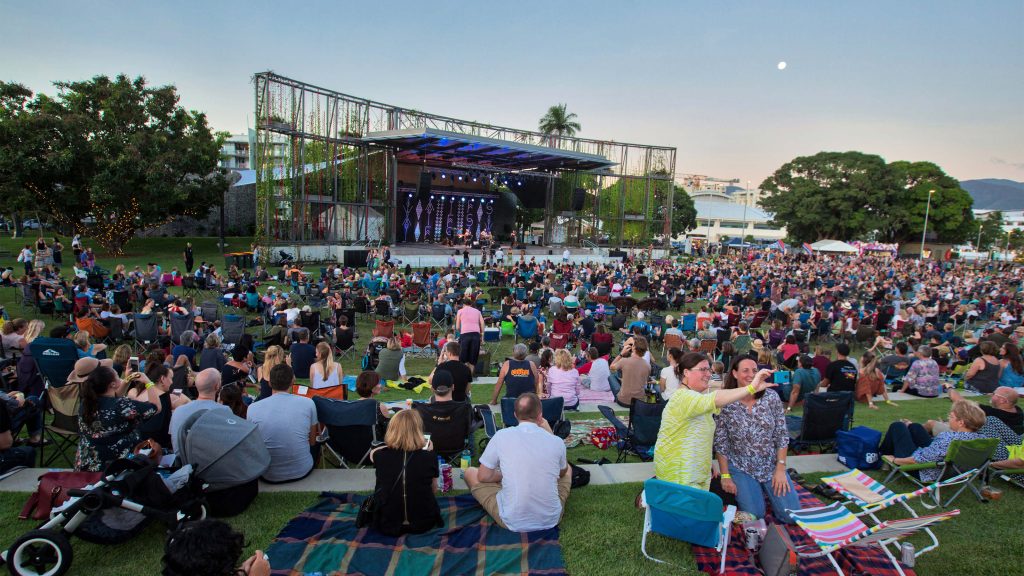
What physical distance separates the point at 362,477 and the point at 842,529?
3533 millimetres

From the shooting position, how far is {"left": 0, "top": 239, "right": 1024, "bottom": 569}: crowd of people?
3557 millimetres

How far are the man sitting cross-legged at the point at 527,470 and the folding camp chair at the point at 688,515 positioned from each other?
630 millimetres

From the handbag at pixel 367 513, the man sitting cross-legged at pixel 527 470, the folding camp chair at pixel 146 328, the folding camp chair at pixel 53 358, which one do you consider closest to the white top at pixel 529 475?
the man sitting cross-legged at pixel 527 470

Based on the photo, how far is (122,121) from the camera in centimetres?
2389

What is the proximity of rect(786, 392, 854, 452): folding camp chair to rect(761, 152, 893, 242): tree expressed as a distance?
50.8 meters

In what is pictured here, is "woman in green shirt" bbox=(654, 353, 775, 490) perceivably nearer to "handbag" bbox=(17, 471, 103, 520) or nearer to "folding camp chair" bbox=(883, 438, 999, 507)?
"folding camp chair" bbox=(883, 438, 999, 507)

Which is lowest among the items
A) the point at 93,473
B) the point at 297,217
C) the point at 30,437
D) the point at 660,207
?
the point at 30,437

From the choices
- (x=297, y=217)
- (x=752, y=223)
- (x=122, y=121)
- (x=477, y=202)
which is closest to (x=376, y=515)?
(x=297, y=217)

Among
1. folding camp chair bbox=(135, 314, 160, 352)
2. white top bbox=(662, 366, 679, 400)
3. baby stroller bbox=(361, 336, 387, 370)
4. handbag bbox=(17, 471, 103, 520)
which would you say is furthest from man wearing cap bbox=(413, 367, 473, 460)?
folding camp chair bbox=(135, 314, 160, 352)

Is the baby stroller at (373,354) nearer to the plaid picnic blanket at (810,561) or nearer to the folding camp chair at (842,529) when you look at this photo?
the plaid picnic blanket at (810,561)

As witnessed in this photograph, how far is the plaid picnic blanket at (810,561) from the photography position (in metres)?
3.30

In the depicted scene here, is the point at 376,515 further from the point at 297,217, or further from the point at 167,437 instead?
the point at 297,217

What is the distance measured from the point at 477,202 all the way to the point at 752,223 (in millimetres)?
61526

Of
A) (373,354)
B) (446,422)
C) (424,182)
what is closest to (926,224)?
(424,182)
